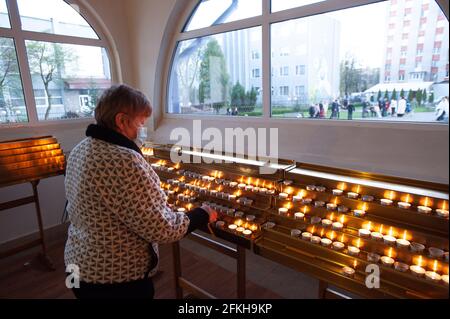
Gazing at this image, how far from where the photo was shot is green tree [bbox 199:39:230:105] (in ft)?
11.3

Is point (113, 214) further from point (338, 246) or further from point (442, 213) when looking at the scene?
point (442, 213)

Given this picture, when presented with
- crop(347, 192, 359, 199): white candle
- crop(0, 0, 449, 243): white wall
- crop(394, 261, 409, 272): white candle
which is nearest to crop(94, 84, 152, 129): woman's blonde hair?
crop(347, 192, 359, 199): white candle

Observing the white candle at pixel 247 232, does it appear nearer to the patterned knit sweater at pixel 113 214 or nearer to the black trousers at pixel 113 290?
the patterned knit sweater at pixel 113 214

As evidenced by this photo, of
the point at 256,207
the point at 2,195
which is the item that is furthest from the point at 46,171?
the point at 256,207

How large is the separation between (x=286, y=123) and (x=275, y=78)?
1.59 feet

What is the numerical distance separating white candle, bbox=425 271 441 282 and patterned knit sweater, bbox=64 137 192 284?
1062 mm

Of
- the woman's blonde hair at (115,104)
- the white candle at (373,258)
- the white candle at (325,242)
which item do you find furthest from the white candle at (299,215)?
the woman's blonde hair at (115,104)

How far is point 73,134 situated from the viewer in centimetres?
379

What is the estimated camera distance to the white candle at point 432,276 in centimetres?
114

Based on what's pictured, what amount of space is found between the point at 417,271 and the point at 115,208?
1286mm

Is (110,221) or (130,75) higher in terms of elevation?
(130,75)

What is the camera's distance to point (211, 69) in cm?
358

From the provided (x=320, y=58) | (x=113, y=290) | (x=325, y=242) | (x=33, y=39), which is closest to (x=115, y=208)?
(x=113, y=290)
